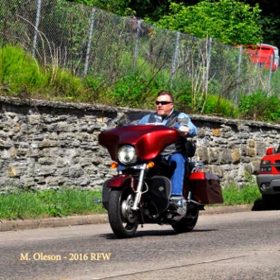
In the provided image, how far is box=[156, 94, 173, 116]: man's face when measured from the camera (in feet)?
41.0

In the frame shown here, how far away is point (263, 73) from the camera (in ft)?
90.5

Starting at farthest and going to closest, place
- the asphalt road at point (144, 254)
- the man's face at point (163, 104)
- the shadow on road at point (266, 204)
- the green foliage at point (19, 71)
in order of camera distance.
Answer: the shadow on road at point (266, 204) → the green foliage at point (19, 71) → the man's face at point (163, 104) → the asphalt road at point (144, 254)

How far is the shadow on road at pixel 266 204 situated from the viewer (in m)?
20.8

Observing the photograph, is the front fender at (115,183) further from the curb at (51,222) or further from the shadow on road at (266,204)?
the shadow on road at (266,204)

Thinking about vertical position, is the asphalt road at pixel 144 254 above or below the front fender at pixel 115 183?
below

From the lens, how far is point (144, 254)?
10.1 m

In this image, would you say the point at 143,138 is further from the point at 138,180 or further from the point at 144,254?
the point at 144,254

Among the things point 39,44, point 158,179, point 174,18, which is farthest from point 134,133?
point 174,18

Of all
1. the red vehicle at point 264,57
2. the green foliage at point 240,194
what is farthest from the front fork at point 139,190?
the red vehicle at point 264,57

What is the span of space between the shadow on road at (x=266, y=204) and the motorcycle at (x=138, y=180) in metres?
8.64

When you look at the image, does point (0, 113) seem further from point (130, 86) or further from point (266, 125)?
point (266, 125)

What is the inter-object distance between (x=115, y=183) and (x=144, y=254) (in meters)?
1.51

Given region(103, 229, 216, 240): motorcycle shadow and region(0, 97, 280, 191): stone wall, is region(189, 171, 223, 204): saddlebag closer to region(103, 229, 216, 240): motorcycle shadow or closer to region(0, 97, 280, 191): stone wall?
region(103, 229, 216, 240): motorcycle shadow

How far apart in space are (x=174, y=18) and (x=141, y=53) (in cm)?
1229
